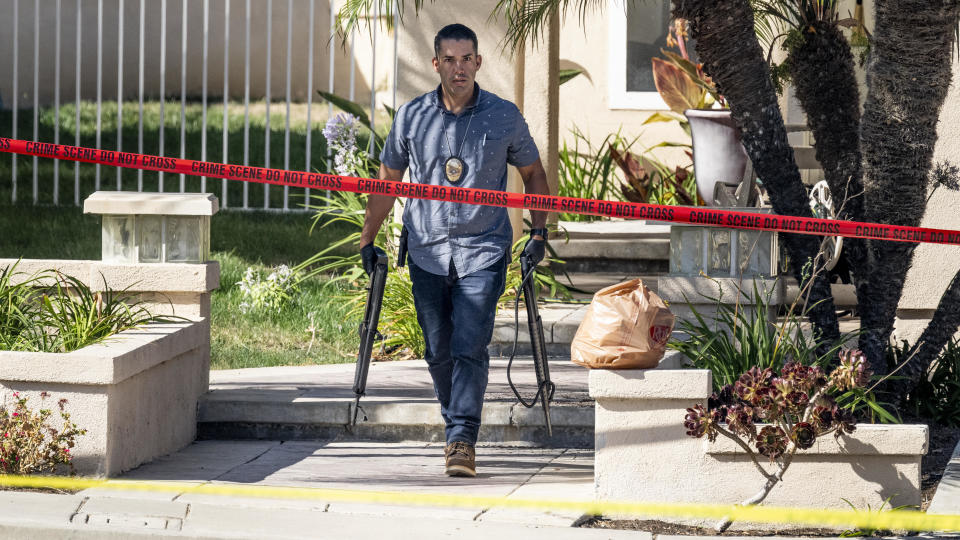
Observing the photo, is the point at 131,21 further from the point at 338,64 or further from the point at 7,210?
the point at 7,210

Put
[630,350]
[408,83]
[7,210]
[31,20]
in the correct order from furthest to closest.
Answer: [31,20] < [7,210] < [408,83] < [630,350]

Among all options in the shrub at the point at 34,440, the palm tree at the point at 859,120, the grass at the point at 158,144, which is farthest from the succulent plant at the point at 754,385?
the grass at the point at 158,144

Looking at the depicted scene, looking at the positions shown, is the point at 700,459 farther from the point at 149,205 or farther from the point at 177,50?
the point at 177,50

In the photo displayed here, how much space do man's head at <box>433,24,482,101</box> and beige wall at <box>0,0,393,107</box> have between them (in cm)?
1094

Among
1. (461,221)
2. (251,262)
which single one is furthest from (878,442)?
(251,262)

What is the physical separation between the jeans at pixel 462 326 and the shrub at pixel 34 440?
160 cm

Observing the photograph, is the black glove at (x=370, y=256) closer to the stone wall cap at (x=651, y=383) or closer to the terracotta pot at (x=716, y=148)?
the stone wall cap at (x=651, y=383)

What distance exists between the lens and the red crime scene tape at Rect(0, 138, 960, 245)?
5414 millimetres

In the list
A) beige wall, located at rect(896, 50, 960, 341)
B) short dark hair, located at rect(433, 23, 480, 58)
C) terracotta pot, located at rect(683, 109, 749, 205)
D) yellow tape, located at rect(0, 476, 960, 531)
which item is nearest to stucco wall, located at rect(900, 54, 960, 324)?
beige wall, located at rect(896, 50, 960, 341)

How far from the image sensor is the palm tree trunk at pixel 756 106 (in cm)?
586

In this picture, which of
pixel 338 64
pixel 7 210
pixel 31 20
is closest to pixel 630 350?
pixel 7 210

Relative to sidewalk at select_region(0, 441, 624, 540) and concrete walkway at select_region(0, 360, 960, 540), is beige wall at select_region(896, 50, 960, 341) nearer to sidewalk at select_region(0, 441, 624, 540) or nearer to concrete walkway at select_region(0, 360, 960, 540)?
concrete walkway at select_region(0, 360, 960, 540)

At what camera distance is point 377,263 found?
6.16 meters

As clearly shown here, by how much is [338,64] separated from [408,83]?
25.1ft
